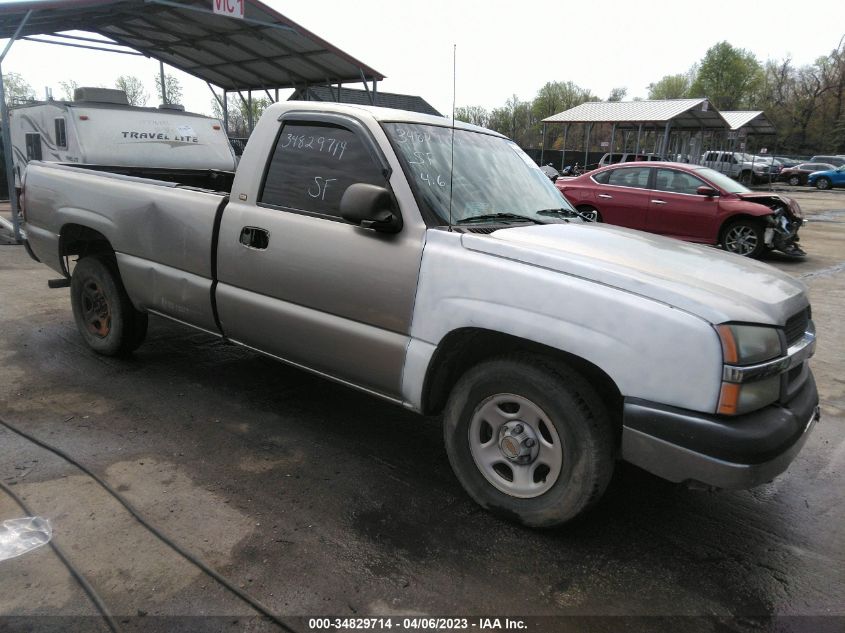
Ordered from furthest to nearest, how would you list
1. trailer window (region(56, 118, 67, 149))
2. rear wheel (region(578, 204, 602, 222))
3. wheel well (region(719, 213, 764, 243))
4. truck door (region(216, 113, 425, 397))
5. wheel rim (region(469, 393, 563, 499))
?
rear wheel (region(578, 204, 602, 222)) → wheel well (region(719, 213, 764, 243)) → trailer window (region(56, 118, 67, 149)) → truck door (region(216, 113, 425, 397)) → wheel rim (region(469, 393, 563, 499))

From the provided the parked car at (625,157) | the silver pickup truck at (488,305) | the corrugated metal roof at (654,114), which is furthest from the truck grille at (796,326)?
the parked car at (625,157)

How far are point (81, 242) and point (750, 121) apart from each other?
1158 inches

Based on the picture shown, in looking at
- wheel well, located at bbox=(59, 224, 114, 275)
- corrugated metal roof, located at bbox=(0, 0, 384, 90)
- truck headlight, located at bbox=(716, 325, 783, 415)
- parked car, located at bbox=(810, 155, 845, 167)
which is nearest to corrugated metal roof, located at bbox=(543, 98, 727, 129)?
corrugated metal roof, located at bbox=(0, 0, 384, 90)

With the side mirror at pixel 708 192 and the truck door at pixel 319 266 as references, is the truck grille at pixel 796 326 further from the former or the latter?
the side mirror at pixel 708 192

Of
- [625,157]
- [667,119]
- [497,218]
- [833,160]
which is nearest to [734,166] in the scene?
[625,157]

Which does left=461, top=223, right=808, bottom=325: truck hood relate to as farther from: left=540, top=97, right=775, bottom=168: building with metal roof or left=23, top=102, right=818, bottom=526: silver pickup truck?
left=540, top=97, right=775, bottom=168: building with metal roof

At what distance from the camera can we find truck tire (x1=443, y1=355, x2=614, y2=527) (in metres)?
2.54

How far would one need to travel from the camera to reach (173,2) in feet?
30.1

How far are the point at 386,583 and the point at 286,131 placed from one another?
2561mm

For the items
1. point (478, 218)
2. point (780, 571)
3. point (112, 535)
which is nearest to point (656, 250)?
point (478, 218)

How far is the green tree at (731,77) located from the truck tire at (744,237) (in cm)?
7158

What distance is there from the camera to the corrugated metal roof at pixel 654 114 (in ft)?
72.4

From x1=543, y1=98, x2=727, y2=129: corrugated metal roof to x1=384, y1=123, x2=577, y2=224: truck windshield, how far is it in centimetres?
2059

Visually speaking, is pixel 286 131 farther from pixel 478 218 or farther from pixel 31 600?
pixel 31 600
